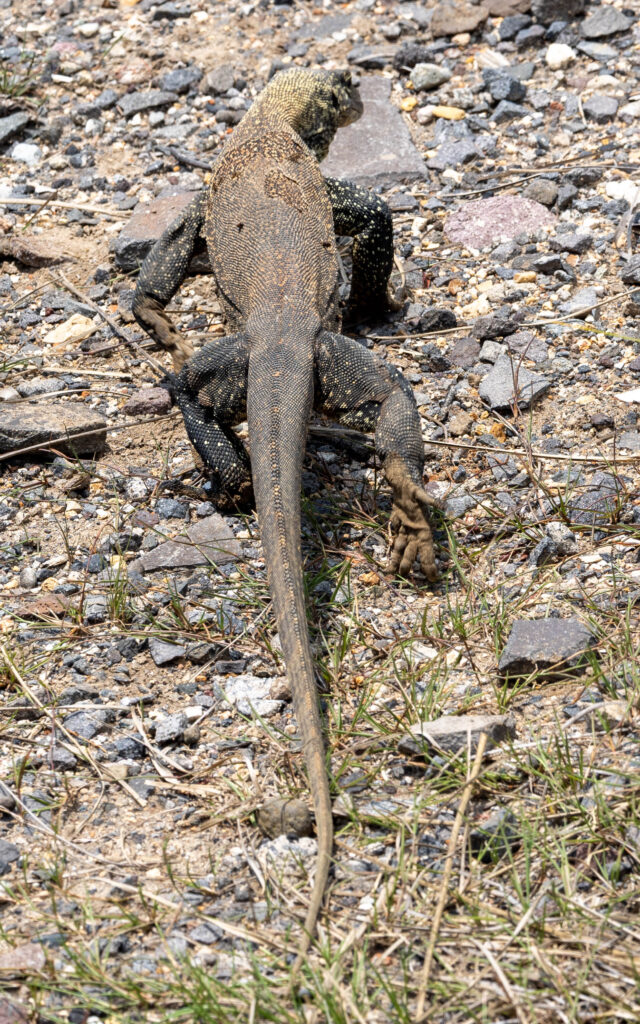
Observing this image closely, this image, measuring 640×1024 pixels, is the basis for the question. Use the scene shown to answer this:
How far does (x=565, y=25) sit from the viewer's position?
24.7 ft

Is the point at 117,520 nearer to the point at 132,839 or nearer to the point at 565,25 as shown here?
the point at 132,839

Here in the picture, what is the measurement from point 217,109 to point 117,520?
402 cm

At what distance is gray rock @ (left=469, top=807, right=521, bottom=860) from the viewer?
3.00 meters

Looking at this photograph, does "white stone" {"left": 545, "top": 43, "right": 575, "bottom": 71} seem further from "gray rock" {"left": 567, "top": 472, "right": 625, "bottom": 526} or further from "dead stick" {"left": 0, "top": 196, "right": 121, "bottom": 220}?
"gray rock" {"left": 567, "top": 472, "right": 625, "bottom": 526}

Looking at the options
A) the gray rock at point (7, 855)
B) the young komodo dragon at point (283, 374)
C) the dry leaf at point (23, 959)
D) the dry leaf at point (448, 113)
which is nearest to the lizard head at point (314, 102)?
the young komodo dragon at point (283, 374)

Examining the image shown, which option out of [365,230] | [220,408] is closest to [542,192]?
[365,230]

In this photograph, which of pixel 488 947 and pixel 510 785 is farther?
pixel 510 785

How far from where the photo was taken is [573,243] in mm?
5871

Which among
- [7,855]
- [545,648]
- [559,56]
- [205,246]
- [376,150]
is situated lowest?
[7,855]

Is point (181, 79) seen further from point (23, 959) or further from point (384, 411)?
point (23, 959)

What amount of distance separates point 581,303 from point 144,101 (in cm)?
381

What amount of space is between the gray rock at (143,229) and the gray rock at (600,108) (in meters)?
2.51

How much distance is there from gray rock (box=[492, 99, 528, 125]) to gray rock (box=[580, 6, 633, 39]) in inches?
34.5

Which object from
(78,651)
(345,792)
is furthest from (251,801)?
(78,651)
